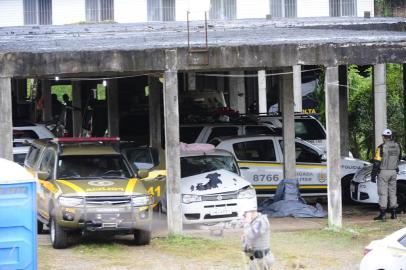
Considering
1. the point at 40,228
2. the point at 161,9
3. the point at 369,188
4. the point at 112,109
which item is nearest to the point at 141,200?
the point at 40,228

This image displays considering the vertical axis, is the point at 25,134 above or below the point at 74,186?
above

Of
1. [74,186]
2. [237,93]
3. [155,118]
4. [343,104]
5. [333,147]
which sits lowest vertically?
[74,186]

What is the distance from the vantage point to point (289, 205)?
19031 mm

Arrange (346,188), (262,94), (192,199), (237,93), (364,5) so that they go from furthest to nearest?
(364,5), (262,94), (237,93), (346,188), (192,199)

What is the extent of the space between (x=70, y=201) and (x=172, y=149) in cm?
260

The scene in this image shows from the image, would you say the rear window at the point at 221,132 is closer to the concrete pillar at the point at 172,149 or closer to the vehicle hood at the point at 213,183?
the vehicle hood at the point at 213,183

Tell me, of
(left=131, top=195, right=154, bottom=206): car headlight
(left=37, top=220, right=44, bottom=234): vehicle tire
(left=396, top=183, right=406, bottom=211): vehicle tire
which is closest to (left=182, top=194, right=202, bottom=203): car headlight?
(left=131, top=195, right=154, bottom=206): car headlight

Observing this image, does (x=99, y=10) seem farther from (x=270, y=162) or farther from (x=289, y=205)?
(x=289, y=205)

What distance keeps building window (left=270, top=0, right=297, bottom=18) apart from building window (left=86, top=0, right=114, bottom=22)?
23.6ft

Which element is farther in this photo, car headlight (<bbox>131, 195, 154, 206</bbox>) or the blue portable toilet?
car headlight (<bbox>131, 195, 154, 206</bbox>)

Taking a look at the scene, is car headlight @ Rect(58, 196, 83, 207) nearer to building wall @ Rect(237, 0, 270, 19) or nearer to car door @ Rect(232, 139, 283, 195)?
car door @ Rect(232, 139, 283, 195)

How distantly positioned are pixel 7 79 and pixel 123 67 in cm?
215

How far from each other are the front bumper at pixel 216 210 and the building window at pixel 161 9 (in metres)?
22.4

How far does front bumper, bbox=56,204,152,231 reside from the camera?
47.4ft
